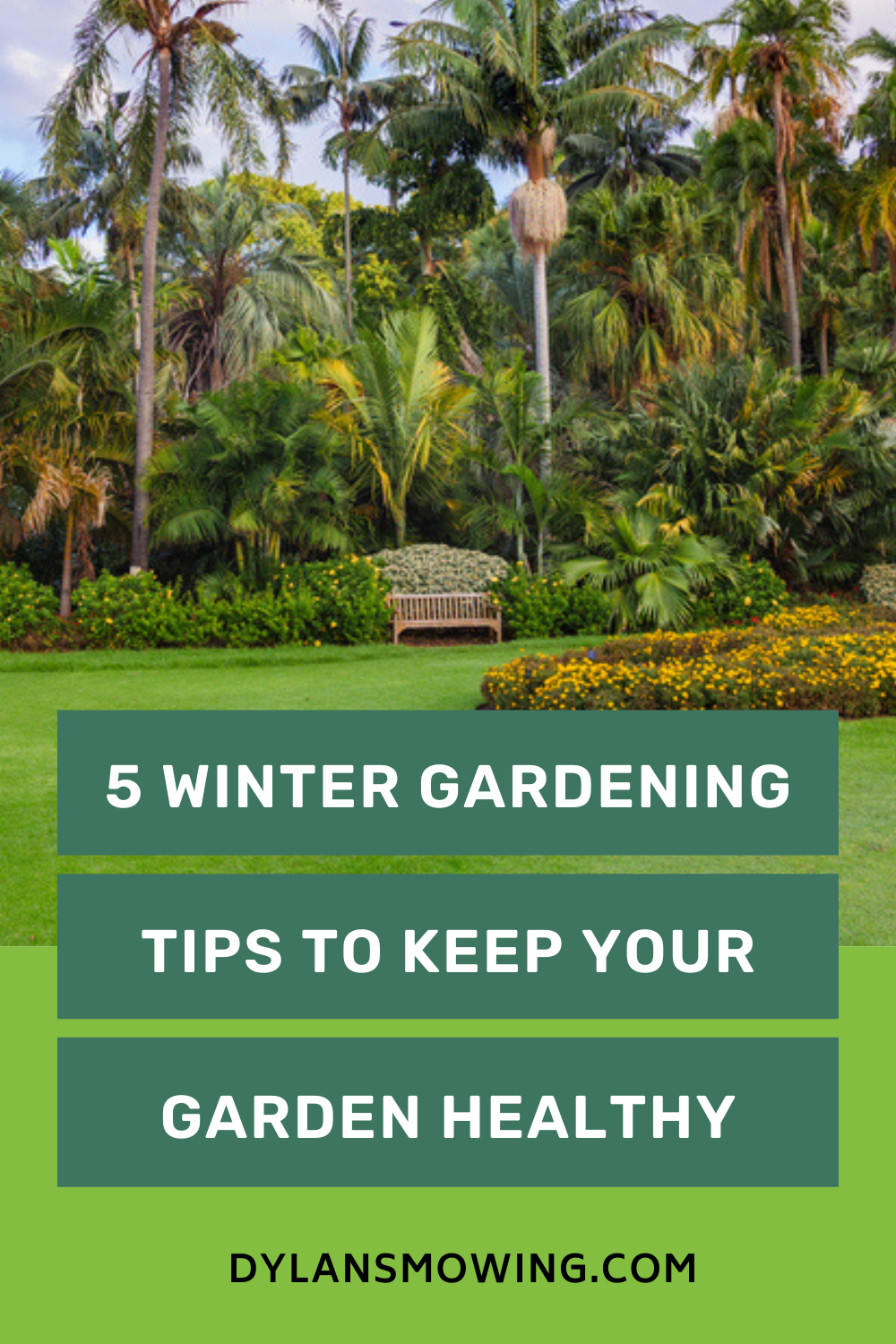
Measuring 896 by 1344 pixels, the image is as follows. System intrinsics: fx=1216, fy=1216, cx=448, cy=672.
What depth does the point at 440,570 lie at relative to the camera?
1800cm

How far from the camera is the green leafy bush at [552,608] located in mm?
16984

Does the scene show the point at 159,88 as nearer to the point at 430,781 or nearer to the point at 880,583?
the point at 880,583

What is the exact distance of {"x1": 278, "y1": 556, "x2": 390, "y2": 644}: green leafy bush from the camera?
16.8 m

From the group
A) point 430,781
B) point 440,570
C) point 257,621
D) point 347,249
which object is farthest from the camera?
point 347,249

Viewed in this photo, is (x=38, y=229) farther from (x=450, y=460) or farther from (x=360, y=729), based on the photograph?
(x=360, y=729)

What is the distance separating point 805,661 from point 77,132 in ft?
50.8

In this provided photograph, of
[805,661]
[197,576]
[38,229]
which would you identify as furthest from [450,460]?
[38,229]

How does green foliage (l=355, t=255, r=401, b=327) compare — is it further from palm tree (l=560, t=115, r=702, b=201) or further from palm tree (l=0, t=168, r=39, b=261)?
palm tree (l=0, t=168, r=39, b=261)

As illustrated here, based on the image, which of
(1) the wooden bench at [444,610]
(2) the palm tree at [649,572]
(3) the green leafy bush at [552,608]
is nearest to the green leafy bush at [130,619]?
(1) the wooden bench at [444,610]

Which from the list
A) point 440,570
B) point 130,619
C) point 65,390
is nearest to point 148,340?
point 65,390

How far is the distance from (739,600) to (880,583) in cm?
301

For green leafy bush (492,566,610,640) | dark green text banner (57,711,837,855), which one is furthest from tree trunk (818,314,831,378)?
dark green text banner (57,711,837,855)

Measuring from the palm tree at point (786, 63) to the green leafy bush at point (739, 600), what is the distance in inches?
240

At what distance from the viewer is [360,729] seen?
3934mm
